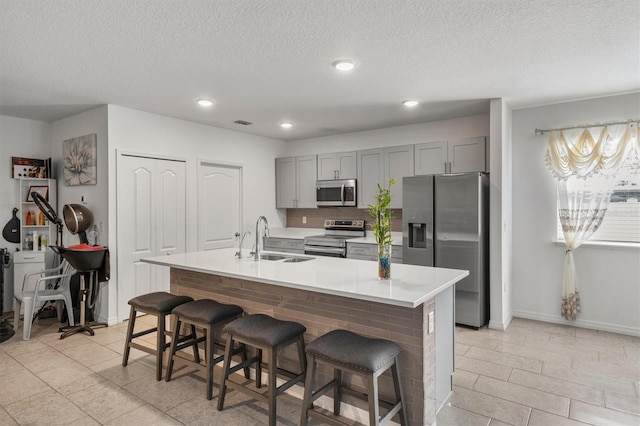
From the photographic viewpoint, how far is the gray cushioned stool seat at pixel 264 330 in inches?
89.4

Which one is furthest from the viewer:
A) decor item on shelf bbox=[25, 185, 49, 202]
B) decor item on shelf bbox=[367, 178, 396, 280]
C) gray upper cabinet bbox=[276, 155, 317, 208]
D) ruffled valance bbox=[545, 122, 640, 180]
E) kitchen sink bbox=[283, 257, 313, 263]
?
gray upper cabinet bbox=[276, 155, 317, 208]

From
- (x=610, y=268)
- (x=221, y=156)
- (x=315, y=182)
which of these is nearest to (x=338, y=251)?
(x=315, y=182)

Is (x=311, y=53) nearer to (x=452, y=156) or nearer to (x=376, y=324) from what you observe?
(x=376, y=324)

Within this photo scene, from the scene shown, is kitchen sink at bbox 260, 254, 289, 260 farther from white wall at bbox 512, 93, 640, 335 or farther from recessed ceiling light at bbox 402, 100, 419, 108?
white wall at bbox 512, 93, 640, 335

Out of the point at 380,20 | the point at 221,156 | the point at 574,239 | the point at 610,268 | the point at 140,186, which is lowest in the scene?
the point at 610,268

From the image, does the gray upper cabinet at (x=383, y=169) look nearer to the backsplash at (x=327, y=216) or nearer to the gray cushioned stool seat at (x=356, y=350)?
the backsplash at (x=327, y=216)

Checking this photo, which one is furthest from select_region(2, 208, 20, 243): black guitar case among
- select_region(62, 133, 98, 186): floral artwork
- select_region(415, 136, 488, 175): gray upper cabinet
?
select_region(415, 136, 488, 175): gray upper cabinet

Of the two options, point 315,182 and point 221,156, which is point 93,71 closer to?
point 221,156

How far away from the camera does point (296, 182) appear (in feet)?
20.4

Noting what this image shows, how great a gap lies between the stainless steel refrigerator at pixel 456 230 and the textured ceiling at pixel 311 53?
36.7 inches

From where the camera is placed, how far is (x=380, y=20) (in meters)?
2.31

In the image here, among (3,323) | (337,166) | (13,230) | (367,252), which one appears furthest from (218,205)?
(3,323)

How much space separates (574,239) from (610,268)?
0.45 metres

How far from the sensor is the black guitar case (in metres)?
4.77
